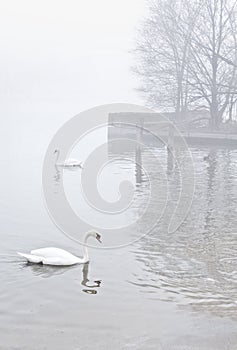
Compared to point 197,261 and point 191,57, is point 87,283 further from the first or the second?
point 191,57

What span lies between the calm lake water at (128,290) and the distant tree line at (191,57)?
26.5 meters

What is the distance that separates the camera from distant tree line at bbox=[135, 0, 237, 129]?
1574 inches

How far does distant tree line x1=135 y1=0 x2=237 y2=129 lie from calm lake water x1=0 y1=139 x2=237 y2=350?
86.9 feet

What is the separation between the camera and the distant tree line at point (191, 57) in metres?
40.0

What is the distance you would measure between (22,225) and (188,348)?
285 inches

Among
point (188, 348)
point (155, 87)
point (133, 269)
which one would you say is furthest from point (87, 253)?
point (155, 87)

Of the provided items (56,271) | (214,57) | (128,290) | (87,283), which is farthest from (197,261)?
(214,57)

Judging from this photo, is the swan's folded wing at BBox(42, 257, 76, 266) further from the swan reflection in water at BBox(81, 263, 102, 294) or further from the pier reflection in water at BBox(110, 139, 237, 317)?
the pier reflection in water at BBox(110, 139, 237, 317)

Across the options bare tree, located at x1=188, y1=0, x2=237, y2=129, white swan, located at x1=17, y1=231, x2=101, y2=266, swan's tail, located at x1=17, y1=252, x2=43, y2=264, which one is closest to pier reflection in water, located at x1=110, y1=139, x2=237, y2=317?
white swan, located at x1=17, y1=231, x2=101, y2=266

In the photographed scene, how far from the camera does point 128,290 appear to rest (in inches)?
349

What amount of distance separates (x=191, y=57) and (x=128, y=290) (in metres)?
33.8

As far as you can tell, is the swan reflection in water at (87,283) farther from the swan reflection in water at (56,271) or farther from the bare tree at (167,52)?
the bare tree at (167,52)

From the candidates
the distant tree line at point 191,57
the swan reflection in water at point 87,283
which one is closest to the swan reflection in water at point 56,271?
the swan reflection in water at point 87,283

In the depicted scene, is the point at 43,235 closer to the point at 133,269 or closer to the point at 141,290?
the point at 133,269
